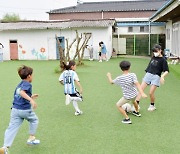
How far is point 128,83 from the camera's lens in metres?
5.33

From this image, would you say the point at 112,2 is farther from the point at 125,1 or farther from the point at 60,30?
the point at 60,30

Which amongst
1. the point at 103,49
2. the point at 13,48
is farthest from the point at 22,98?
the point at 13,48

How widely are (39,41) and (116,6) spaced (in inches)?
670

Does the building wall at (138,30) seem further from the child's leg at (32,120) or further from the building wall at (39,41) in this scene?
the child's leg at (32,120)

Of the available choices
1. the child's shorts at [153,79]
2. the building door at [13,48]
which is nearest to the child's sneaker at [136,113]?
the child's shorts at [153,79]

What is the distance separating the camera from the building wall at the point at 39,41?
73.3 feet

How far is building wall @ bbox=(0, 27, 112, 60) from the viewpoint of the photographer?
22.3 meters

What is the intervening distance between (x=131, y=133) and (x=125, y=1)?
35.7 meters

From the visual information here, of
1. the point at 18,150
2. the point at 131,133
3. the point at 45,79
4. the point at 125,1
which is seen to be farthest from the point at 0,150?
the point at 125,1

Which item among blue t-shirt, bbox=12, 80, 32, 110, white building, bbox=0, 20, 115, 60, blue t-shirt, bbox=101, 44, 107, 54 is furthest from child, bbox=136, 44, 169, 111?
white building, bbox=0, 20, 115, 60

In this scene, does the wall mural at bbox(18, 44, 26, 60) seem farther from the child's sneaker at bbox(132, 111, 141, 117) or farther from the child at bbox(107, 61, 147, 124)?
the child at bbox(107, 61, 147, 124)

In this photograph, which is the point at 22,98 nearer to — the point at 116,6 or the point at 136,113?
the point at 136,113

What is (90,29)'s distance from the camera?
22156 mm

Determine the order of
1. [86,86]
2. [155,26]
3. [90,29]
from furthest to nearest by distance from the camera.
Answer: [155,26] < [90,29] < [86,86]
